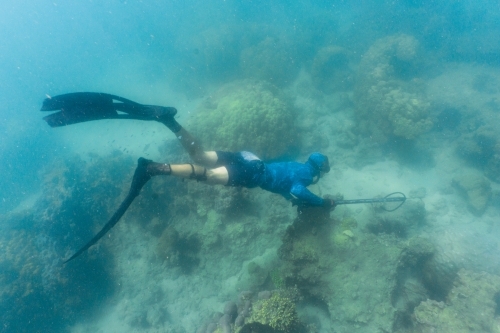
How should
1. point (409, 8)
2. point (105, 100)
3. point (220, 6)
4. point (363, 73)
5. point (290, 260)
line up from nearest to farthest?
point (105, 100), point (290, 260), point (363, 73), point (409, 8), point (220, 6)

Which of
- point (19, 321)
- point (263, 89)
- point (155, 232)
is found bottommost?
point (19, 321)

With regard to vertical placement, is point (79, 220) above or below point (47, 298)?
above

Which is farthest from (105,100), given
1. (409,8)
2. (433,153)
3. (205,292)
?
(409,8)

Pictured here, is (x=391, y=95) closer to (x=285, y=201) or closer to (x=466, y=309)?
(x=285, y=201)

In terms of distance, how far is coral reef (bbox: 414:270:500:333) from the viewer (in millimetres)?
4594

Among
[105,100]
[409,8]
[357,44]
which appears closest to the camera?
[105,100]

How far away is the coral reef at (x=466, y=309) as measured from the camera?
4.59 metres

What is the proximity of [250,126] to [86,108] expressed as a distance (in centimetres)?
649

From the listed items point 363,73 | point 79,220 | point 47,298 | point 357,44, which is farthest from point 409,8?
point 47,298

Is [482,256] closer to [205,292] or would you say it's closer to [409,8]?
[205,292]

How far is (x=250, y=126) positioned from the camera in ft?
32.7

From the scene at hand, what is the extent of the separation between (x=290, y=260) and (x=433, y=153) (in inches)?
364

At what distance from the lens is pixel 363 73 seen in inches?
535

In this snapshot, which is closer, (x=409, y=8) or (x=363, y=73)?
(x=363, y=73)
